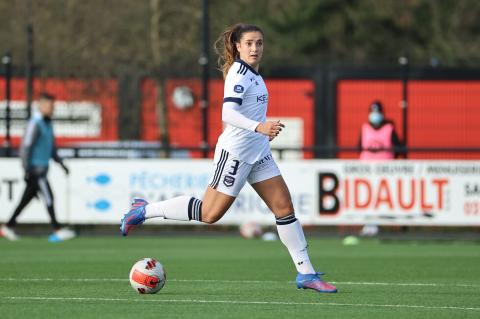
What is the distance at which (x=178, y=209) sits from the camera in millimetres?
12273

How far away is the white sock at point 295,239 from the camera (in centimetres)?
1220

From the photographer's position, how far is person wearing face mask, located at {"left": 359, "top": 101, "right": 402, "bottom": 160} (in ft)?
73.6

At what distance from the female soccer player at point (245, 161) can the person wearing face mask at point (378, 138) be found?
A: 406 inches

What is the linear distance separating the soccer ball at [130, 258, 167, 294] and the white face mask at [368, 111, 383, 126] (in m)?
11.2

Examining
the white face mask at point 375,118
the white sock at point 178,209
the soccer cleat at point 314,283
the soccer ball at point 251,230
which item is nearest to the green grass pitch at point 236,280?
the soccer cleat at point 314,283

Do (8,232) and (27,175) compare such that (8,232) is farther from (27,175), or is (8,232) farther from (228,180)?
(228,180)

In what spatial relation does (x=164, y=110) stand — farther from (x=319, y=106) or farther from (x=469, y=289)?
(x=469, y=289)

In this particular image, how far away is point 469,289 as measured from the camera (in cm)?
1288

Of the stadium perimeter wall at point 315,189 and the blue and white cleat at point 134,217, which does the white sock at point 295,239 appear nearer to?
the blue and white cleat at point 134,217

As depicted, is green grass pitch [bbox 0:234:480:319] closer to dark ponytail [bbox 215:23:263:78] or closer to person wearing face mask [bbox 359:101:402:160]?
person wearing face mask [bbox 359:101:402:160]

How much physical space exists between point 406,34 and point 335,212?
25.6 meters

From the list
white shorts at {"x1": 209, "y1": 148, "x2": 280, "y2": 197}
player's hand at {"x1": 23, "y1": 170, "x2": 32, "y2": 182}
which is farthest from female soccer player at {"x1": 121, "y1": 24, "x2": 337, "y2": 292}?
player's hand at {"x1": 23, "y1": 170, "x2": 32, "y2": 182}

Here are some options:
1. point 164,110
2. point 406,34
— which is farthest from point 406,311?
point 406,34

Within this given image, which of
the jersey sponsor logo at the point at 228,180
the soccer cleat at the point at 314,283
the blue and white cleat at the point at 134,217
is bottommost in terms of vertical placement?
the soccer cleat at the point at 314,283
